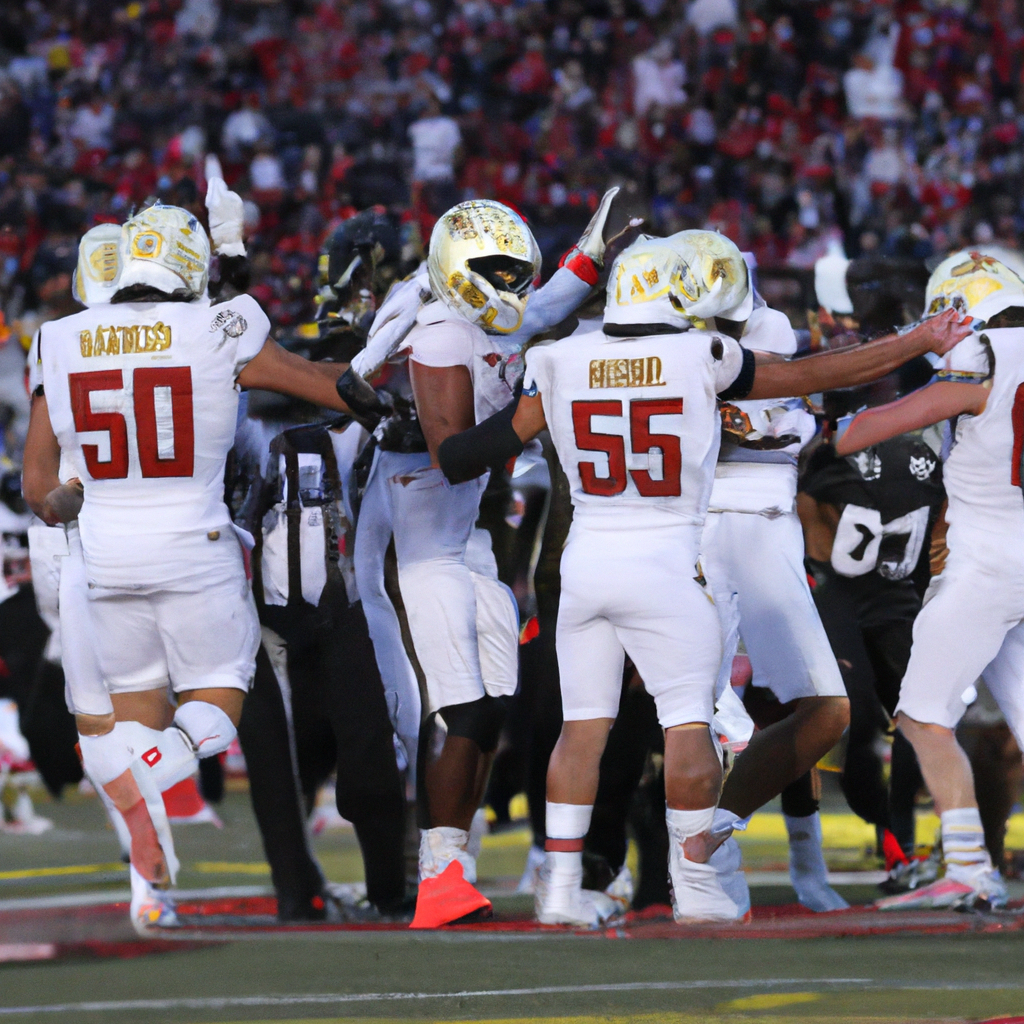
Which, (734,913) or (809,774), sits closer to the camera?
(734,913)

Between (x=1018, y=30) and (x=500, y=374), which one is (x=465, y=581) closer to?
(x=500, y=374)

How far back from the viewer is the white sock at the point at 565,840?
16.7 ft

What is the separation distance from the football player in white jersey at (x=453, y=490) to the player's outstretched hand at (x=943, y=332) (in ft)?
3.54

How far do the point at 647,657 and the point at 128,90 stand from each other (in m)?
13.4

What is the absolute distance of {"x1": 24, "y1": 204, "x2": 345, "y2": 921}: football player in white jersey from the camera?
513 centimetres

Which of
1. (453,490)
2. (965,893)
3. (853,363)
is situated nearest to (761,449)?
(853,363)

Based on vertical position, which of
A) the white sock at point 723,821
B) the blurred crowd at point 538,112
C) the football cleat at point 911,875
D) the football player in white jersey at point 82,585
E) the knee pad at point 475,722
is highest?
the blurred crowd at point 538,112

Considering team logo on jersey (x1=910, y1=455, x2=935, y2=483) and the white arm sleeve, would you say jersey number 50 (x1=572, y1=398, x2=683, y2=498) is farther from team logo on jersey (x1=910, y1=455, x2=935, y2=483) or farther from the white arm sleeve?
team logo on jersey (x1=910, y1=455, x2=935, y2=483)

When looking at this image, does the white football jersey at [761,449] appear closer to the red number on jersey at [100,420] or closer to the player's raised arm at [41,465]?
the red number on jersey at [100,420]

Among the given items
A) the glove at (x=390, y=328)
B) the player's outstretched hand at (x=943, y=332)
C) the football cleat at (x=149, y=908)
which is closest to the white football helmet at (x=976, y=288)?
the player's outstretched hand at (x=943, y=332)

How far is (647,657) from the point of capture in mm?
5023

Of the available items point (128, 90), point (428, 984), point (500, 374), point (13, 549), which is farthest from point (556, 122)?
point (428, 984)

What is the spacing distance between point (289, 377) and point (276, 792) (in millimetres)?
1368

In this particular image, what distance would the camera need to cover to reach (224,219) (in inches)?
227
